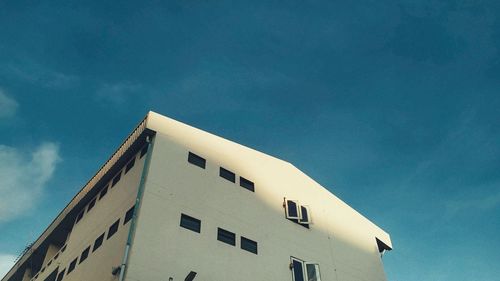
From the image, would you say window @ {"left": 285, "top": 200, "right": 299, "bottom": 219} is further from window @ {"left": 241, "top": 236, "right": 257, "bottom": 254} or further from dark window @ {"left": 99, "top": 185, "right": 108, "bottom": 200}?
dark window @ {"left": 99, "top": 185, "right": 108, "bottom": 200}

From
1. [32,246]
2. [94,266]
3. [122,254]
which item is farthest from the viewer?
[32,246]

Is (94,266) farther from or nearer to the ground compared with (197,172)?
nearer to the ground

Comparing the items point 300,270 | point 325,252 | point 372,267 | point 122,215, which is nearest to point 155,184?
point 122,215

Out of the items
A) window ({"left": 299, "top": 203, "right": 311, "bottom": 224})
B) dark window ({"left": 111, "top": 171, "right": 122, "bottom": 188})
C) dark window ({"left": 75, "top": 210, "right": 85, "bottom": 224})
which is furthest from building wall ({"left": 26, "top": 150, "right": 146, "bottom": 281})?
window ({"left": 299, "top": 203, "right": 311, "bottom": 224})

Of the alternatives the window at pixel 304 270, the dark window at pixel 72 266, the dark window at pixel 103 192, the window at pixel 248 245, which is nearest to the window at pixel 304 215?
the window at pixel 304 270

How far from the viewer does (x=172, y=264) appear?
53.5 feet

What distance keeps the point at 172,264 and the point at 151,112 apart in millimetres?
8905

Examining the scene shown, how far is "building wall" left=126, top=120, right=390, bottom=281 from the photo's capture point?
1689 cm

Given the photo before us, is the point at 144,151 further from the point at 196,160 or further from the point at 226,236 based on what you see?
the point at 226,236

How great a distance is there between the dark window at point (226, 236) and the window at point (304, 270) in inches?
147

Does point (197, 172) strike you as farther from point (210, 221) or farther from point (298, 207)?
point (298, 207)

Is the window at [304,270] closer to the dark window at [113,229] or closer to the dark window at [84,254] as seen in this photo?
the dark window at [113,229]

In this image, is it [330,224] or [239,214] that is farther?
[330,224]

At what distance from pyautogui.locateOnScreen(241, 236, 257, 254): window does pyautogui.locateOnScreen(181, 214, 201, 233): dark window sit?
260 centimetres
